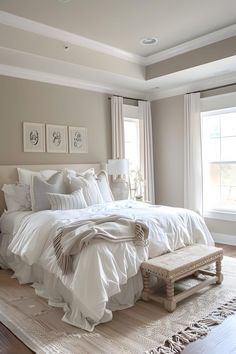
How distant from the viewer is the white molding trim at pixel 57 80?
13.8 ft

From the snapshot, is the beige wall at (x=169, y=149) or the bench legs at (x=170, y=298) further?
the beige wall at (x=169, y=149)

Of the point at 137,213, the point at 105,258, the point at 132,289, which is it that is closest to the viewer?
the point at 105,258

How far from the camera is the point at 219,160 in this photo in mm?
5160

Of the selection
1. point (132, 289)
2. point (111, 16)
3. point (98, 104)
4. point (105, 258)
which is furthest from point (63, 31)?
point (132, 289)

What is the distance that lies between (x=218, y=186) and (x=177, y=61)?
207 cm

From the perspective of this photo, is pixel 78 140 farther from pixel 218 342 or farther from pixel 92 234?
pixel 218 342

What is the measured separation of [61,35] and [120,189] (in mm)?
2358

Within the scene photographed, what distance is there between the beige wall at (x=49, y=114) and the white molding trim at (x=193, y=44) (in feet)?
3.59

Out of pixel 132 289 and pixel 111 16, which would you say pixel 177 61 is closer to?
pixel 111 16

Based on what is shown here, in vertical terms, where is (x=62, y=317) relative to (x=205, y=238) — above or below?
below

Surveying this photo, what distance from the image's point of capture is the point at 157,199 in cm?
606

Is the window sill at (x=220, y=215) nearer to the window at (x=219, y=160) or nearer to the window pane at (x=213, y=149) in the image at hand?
the window at (x=219, y=160)

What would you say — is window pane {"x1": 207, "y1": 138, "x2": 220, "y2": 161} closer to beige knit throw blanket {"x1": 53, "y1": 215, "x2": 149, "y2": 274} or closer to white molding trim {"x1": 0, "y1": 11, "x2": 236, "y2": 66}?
white molding trim {"x1": 0, "y1": 11, "x2": 236, "y2": 66}

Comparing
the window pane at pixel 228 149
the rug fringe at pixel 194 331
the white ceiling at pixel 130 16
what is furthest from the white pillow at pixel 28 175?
the window pane at pixel 228 149
